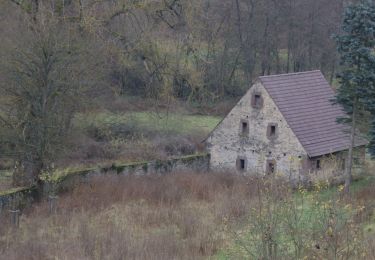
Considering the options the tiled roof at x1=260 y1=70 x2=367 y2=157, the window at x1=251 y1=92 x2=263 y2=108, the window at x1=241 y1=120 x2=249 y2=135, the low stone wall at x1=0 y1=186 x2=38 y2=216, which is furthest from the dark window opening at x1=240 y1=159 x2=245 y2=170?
the low stone wall at x1=0 y1=186 x2=38 y2=216

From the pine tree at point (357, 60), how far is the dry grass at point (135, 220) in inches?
193

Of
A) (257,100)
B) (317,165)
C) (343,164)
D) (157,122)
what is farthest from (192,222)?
(157,122)

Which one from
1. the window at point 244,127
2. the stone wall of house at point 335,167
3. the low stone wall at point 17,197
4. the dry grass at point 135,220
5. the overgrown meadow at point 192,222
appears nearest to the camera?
the overgrown meadow at point 192,222

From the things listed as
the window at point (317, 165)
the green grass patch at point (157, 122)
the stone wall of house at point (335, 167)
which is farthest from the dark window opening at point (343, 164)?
the green grass patch at point (157, 122)

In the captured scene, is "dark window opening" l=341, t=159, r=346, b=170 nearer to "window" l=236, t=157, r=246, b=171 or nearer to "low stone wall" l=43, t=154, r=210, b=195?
"window" l=236, t=157, r=246, b=171

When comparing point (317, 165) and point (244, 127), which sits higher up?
point (244, 127)

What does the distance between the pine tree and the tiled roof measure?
163 inches

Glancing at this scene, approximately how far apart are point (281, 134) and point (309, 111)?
2296 millimetres

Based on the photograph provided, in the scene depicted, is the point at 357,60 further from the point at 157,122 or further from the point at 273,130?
the point at 157,122

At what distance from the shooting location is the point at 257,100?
29.4 meters

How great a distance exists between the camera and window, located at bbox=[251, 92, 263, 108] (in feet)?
95.9

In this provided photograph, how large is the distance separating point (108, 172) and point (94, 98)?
120 inches

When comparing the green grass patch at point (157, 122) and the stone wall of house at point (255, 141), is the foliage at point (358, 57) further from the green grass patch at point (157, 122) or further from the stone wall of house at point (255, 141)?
the green grass patch at point (157, 122)

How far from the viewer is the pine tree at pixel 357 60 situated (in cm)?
2208
